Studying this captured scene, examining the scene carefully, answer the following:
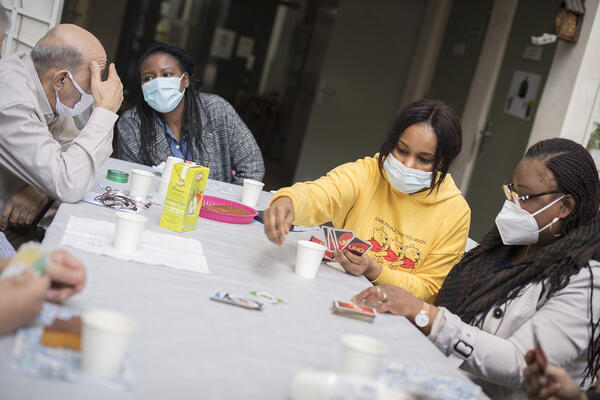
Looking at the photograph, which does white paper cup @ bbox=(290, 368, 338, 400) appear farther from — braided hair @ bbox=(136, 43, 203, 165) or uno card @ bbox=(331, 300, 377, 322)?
braided hair @ bbox=(136, 43, 203, 165)

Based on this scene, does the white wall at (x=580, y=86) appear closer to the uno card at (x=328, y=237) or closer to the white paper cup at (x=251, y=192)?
the white paper cup at (x=251, y=192)

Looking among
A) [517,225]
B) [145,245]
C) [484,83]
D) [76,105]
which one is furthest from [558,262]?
[484,83]

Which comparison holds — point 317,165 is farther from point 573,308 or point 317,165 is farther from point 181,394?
point 181,394

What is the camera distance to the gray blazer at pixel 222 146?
3012mm

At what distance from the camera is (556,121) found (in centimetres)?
386

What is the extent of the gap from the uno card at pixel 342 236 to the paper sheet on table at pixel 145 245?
0.42 m

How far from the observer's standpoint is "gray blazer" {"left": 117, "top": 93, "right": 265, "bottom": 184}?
9.88 feet

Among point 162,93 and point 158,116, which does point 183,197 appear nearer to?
point 162,93

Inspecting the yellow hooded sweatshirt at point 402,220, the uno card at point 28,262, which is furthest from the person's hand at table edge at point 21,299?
the yellow hooded sweatshirt at point 402,220

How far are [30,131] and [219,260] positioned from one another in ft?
2.47

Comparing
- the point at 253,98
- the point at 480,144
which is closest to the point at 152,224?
the point at 480,144

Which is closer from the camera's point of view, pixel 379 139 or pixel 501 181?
pixel 501 181

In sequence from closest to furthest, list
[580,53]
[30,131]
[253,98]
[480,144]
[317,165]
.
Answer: [30,131], [580,53], [480,144], [317,165], [253,98]

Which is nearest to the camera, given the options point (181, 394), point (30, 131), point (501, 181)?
point (181, 394)
